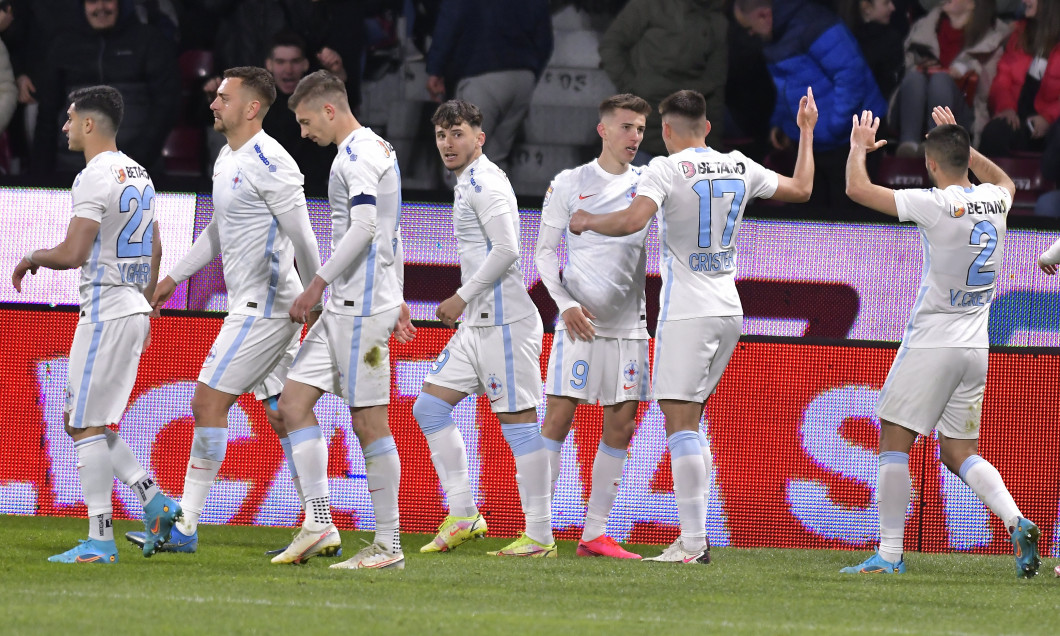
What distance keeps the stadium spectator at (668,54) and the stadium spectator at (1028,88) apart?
1.89 m

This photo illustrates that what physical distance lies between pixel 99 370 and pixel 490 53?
4611mm

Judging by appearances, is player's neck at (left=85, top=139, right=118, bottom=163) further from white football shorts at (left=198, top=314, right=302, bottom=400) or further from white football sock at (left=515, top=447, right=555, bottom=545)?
white football sock at (left=515, top=447, right=555, bottom=545)

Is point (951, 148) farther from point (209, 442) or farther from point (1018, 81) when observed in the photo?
point (1018, 81)

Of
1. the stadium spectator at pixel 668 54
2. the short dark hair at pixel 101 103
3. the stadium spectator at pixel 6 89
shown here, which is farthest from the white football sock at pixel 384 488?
the stadium spectator at pixel 6 89

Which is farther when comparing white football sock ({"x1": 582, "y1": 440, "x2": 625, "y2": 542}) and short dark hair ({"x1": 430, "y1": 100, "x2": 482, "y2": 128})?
white football sock ({"x1": 582, "y1": 440, "x2": 625, "y2": 542})

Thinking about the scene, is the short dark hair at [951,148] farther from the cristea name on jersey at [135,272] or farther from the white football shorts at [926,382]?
the cristea name on jersey at [135,272]

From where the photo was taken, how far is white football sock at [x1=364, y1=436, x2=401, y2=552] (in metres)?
5.43

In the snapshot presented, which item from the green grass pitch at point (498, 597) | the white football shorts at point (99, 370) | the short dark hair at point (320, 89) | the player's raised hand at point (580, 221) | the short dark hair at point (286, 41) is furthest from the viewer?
the short dark hair at point (286, 41)

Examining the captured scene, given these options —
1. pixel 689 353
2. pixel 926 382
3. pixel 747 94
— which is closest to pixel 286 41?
pixel 747 94

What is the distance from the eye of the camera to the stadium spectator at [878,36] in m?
9.51

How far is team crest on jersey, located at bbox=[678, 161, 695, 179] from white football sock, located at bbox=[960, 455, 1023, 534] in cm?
177

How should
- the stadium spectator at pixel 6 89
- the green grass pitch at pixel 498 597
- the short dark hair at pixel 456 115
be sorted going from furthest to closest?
the stadium spectator at pixel 6 89 < the short dark hair at pixel 456 115 < the green grass pitch at pixel 498 597

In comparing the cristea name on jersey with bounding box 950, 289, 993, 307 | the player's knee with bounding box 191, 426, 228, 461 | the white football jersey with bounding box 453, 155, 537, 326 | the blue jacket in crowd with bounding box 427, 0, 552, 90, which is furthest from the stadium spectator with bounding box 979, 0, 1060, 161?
the player's knee with bounding box 191, 426, 228, 461

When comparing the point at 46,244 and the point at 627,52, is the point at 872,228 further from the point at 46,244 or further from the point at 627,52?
the point at 46,244
